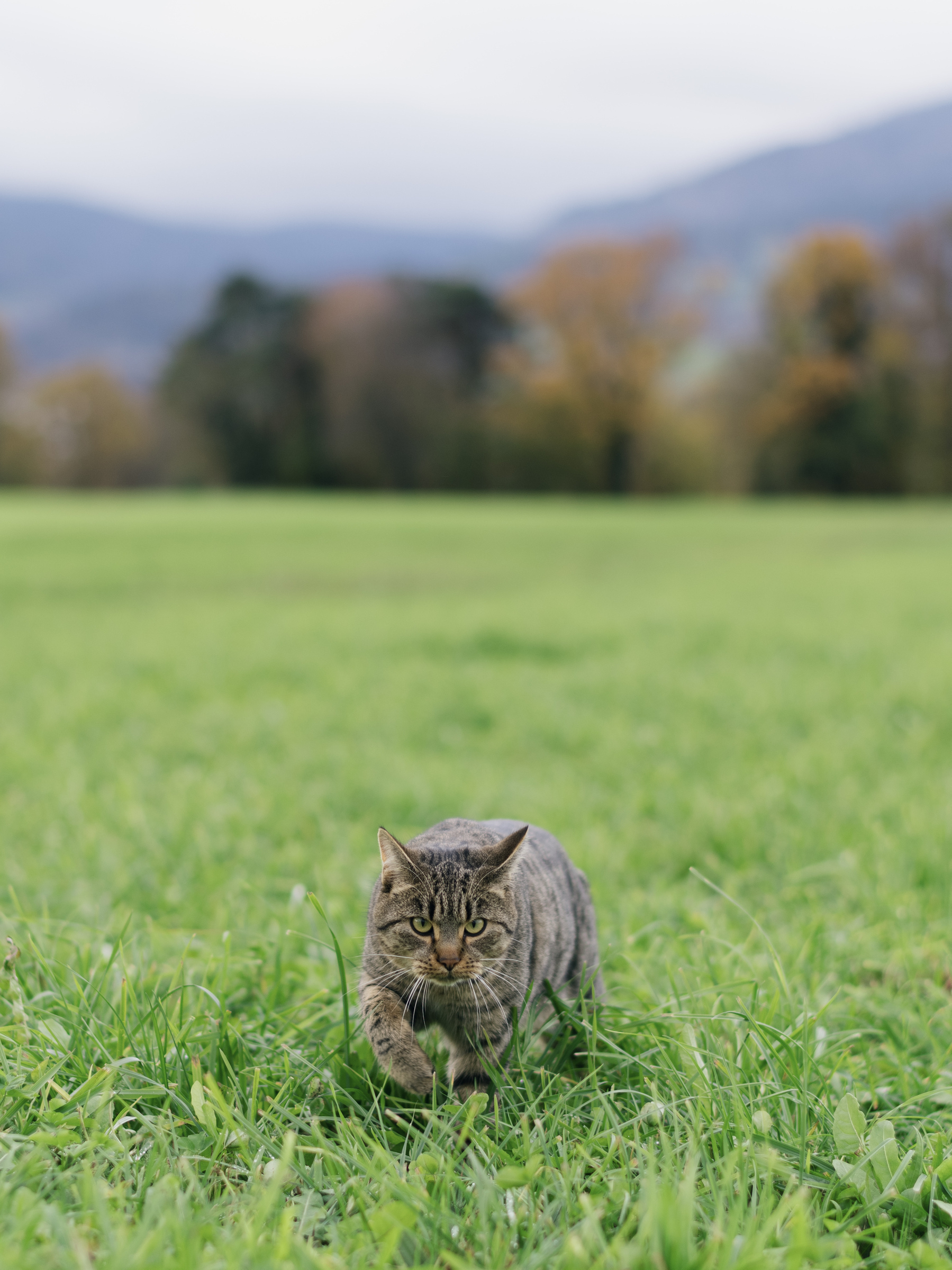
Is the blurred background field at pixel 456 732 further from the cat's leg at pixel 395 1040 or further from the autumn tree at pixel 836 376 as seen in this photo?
the autumn tree at pixel 836 376

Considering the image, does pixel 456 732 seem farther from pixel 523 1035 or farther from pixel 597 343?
pixel 597 343

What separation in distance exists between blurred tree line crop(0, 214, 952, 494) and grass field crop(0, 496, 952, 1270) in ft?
111

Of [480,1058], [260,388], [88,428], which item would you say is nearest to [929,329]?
[260,388]

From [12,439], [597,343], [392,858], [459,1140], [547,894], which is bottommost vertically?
[459,1140]

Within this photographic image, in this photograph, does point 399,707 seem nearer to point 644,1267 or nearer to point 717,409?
point 644,1267

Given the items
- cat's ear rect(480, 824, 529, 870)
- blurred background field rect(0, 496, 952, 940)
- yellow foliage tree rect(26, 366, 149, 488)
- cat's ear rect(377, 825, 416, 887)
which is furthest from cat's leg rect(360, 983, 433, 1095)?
yellow foliage tree rect(26, 366, 149, 488)

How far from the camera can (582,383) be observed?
41.6 metres

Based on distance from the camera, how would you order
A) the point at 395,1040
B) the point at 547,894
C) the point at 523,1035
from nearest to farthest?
1. the point at 395,1040
2. the point at 523,1035
3. the point at 547,894

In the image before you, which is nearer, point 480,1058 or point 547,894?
point 480,1058

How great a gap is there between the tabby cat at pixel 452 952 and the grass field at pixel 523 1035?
0.11m

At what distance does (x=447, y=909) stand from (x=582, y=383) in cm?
4150

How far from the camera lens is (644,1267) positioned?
1465 mm

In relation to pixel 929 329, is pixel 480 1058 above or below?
below

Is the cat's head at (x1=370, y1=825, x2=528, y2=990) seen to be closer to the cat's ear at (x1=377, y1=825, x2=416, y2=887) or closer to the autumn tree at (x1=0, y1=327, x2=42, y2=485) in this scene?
the cat's ear at (x1=377, y1=825, x2=416, y2=887)
